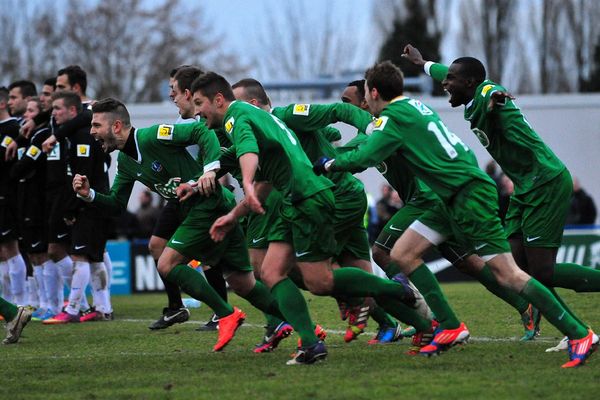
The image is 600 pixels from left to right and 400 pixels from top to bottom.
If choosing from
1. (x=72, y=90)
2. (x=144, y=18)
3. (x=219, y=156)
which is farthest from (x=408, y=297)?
(x=144, y=18)

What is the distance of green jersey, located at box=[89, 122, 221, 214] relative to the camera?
30.7 feet

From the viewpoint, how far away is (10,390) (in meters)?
7.37

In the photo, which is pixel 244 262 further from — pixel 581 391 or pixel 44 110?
pixel 44 110

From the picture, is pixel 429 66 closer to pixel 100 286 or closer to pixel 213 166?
pixel 213 166

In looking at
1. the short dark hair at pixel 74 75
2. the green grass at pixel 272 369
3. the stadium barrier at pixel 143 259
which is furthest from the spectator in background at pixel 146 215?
the green grass at pixel 272 369

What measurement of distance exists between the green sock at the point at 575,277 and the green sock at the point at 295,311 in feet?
6.83

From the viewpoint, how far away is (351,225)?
31.5 feet

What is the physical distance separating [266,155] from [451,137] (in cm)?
133

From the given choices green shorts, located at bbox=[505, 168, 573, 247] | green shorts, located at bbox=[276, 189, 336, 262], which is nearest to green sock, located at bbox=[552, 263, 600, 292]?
green shorts, located at bbox=[505, 168, 573, 247]

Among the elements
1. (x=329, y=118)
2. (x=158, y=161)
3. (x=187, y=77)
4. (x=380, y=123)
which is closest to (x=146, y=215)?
(x=187, y=77)

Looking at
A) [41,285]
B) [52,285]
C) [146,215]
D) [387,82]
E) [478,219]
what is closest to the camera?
[478,219]

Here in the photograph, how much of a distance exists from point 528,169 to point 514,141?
0.92 ft

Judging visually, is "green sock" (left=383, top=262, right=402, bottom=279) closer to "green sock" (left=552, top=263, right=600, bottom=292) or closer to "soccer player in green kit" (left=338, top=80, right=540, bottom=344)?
"soccer player in green kit" (left=338, top=80, right=540, bottom=344)

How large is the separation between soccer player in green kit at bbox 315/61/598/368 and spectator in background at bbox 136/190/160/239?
47.7ft
